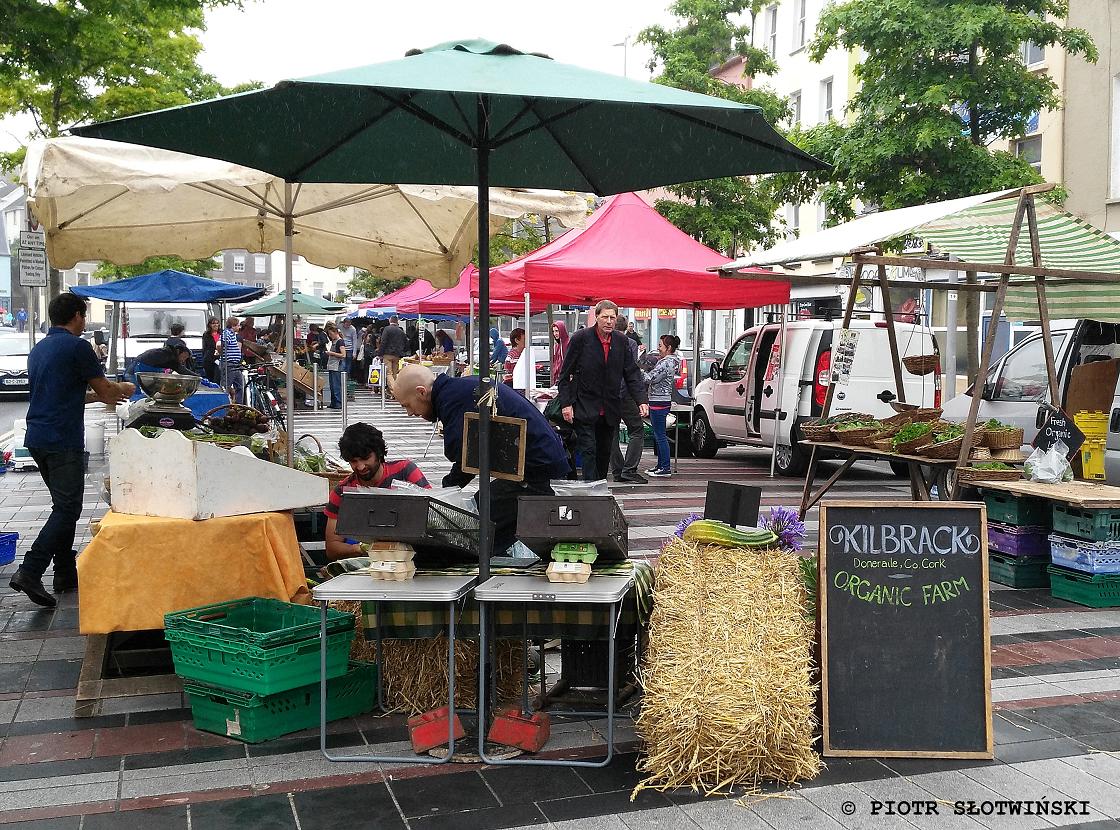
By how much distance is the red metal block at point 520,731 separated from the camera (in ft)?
14.4

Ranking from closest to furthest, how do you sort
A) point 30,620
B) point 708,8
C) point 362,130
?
point 362,130 < point 30,620 < point 708,8

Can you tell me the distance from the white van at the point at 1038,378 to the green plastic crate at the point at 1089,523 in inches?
58.9

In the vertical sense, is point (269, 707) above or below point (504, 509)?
below

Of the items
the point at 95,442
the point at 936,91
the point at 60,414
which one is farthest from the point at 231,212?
the point at 936,91

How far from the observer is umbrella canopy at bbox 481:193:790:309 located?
39.8 ft

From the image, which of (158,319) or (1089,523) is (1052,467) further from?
(158,319)

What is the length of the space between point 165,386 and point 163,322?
79.8 ft

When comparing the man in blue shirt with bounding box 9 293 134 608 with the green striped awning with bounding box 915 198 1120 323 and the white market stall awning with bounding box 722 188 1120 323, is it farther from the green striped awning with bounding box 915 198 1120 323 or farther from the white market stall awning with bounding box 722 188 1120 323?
the green striped awning with bounding box 915 198 1120 323

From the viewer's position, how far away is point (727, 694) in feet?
13.0

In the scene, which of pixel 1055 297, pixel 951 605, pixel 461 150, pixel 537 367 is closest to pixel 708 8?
pixel 537 367

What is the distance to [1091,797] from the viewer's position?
13.0 ft

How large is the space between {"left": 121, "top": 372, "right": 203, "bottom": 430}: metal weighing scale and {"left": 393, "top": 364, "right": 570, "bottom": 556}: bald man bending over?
1961mm

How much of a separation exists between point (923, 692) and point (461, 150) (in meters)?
3.44

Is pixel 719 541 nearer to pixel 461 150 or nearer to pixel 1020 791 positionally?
pixel 1020 791
